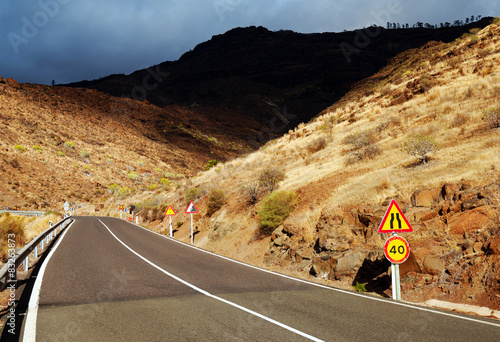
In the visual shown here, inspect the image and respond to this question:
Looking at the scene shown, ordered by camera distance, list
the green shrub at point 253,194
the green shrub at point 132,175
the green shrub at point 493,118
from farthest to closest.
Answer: the green shrub at point 132,175, the green shrub at point 253,194, the green shrub at point 493,118

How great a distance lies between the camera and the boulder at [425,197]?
396 inches

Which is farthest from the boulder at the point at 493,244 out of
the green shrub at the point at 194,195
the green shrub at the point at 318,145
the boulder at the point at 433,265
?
the green shrub at the point at 194,195

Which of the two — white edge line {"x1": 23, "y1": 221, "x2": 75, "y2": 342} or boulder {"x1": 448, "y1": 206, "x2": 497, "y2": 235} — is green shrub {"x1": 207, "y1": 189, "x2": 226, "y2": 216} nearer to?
white edge line {"x1": 23, "y1": 221, "x2": 75, "y2": 342}

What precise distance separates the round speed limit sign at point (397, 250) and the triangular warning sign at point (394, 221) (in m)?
0.21

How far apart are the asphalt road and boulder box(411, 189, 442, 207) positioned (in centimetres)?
398

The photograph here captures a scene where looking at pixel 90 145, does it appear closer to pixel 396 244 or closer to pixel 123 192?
pixel 123 192

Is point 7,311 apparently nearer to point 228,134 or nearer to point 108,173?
point 108,173

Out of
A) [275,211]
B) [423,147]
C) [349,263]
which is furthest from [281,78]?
[349,263]

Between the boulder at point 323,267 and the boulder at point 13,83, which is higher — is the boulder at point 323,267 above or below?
below

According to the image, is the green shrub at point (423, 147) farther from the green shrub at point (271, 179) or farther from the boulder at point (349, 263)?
the green shrub at point (271, 179)

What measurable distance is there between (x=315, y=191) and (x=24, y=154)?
5372 cm

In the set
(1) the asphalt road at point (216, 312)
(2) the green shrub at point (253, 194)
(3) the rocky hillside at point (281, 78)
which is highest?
(3) the rocky hillside at point (281, 78)

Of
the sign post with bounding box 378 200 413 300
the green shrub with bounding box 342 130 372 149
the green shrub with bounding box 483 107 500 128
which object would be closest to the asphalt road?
the sign post with bounding box 378 200 413 300

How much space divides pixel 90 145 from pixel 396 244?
70.6 meters
